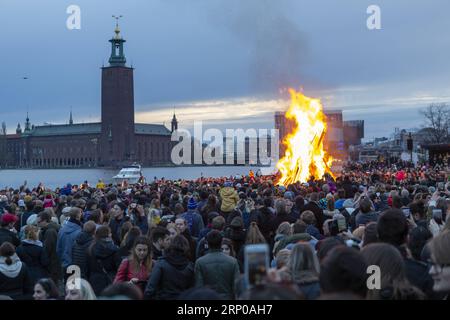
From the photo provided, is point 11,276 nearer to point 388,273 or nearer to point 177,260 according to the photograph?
point 177,260

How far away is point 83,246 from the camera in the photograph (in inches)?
365

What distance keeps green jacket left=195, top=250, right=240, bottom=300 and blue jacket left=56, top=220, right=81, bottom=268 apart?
3.63m

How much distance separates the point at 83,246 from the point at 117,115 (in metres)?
163

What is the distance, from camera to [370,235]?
21.2 ft

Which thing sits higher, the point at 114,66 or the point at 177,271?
the point at 114,66

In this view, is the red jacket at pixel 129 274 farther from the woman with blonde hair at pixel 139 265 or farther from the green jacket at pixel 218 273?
the green jacket at pixel 218 273

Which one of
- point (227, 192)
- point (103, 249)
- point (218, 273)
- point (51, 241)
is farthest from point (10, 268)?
point (227, 192)

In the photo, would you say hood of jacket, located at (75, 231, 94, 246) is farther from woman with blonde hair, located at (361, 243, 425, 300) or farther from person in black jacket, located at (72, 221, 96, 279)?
woman with blonde hair, located at (361, 243, 425, 300)

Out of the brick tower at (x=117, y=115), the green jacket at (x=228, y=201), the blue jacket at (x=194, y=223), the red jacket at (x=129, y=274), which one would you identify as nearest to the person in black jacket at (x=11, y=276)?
the red jacket at (x=129, y=274)

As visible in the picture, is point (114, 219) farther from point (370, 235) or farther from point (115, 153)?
point (115, 153)

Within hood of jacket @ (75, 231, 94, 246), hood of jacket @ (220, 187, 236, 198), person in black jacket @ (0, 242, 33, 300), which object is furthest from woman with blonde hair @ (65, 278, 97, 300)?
hood of jacket @ (220, 187, 236, 198)

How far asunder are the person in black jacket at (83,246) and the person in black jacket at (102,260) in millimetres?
253
